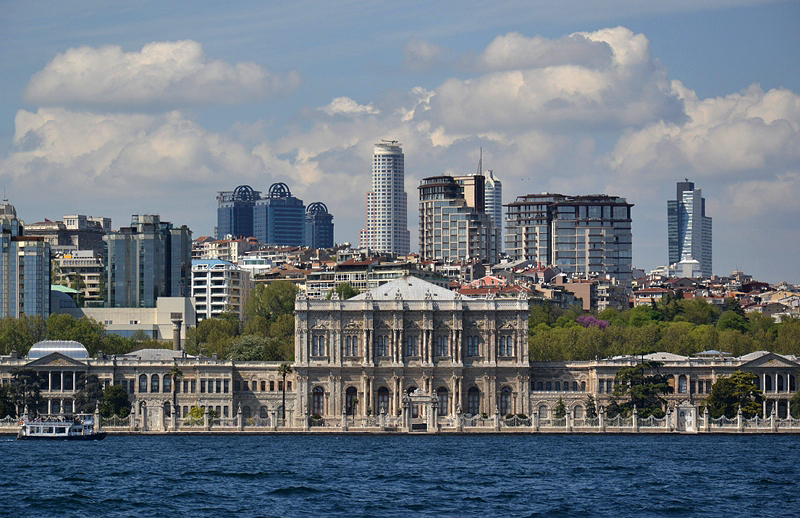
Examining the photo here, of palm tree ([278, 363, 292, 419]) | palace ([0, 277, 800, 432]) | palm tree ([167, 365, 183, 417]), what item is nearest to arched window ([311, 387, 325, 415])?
palace ([0, 277, 800, 432])

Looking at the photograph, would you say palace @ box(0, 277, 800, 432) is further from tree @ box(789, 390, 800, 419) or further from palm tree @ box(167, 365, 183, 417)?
tree @ box(789, 390, 800, 419)

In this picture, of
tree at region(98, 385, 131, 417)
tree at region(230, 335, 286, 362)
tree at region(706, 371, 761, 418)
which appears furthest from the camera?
tree at region(230, 335, 286, 362)

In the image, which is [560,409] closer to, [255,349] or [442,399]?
[442,399]

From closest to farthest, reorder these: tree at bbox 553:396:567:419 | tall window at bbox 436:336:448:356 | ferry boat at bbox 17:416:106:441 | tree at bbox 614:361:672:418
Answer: ferry boat at bbox 17:416:106:441 < tree at bbox 614:361:672:418 < tree at bbox 553:396:567:419 < tall window at bbox 436:336:448:356

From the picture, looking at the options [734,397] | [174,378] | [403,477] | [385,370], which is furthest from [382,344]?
[403,477]

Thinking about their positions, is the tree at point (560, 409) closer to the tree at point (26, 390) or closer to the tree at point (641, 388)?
the tree at point (641, 388)

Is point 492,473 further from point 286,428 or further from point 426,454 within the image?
point 286,428

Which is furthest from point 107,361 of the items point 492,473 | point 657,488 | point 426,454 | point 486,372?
point 657,488
